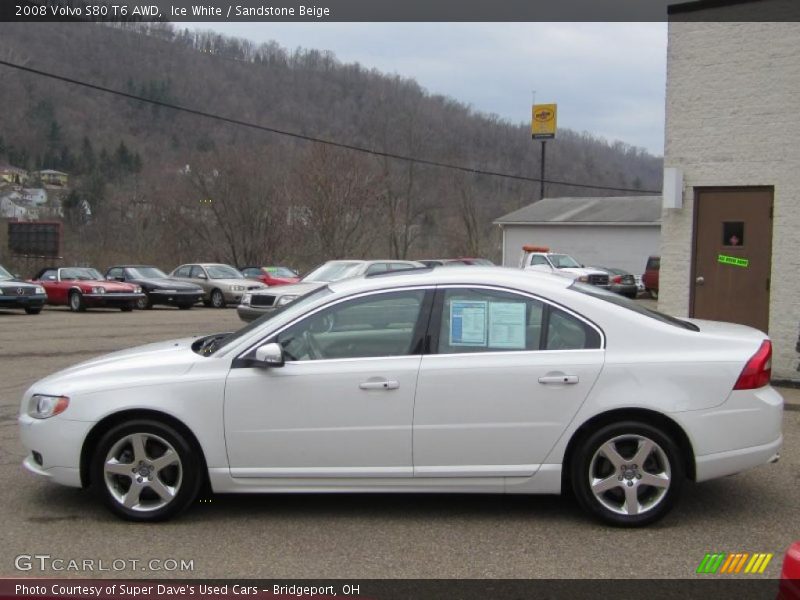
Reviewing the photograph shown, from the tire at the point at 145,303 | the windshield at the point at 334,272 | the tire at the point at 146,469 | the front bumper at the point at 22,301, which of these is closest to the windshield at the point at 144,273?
the tire at the point at 145,303

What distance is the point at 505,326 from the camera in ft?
16.5

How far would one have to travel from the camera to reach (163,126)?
6297 centimetres

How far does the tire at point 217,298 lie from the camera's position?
92.9ft

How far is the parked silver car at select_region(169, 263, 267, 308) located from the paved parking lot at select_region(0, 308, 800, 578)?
2240 centimetres

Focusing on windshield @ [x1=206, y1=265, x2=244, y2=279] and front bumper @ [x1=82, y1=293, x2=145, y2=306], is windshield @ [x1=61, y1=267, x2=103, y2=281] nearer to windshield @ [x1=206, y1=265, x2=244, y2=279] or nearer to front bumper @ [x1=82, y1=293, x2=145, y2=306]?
front bumper @ [x1=82, y1=293, x2=145, y2=306]

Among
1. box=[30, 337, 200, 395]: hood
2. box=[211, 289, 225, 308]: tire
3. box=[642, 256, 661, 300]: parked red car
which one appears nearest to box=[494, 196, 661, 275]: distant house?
box=[642, 256, 661, 300]: parked red car

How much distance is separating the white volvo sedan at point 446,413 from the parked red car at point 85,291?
805 inches

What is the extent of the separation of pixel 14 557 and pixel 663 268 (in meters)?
8.60

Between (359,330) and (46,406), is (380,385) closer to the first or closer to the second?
(359,330)

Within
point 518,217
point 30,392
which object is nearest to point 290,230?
point 518,217

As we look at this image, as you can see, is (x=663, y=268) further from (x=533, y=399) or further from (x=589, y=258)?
(x=589, y=258)

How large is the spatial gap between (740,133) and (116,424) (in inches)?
330

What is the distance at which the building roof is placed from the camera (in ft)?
137

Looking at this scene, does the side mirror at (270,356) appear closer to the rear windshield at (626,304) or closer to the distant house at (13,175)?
the rear windshield at (626,304)
